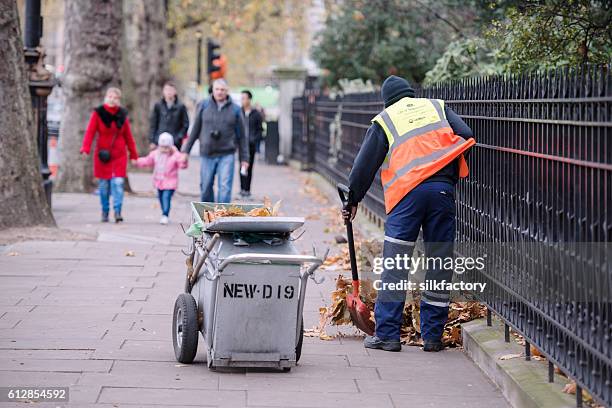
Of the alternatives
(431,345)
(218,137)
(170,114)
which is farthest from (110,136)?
(431,345)

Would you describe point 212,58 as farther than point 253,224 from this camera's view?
Yes

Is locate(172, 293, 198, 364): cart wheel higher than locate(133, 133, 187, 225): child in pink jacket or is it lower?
lower

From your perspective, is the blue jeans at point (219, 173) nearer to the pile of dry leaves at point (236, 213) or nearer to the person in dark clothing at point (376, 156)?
the person in dark clothing at point (376, 156)

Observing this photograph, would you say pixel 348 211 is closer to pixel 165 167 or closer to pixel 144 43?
pixel 165 167

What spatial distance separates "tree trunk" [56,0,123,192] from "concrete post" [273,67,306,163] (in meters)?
12.7

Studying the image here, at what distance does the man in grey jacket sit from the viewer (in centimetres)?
1555

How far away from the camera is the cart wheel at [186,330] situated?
23.8 feet

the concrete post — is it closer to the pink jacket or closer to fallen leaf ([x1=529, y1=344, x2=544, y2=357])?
the pink jacket

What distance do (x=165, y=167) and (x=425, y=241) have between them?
8.34 metres

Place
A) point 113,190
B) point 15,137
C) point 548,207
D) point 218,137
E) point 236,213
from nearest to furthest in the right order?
point 548,207
point 236,213
point 15,137
point 218,137
point 113,190

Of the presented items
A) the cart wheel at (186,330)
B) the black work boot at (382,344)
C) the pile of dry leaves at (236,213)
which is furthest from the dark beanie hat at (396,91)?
the cart wheel at (186,330)

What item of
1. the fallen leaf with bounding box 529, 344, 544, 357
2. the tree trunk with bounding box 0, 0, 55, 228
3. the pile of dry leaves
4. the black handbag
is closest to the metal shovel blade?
the pile of dry leaves

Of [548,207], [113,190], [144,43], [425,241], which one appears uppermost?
[144,43]

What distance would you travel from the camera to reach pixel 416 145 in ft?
25.6
